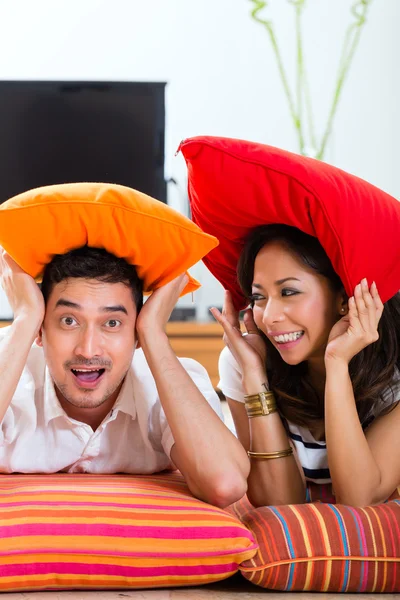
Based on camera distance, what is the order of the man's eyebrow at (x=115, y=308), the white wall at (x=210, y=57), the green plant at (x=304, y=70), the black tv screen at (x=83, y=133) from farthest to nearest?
the white wall at (x=210, y=57) → the green plant at (x=304, y=70) → the black tv screen at (x=83, y=133) → the man's eyebrow at (x=115, y=308)

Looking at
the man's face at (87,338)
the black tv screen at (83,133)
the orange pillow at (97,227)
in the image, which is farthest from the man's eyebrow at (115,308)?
the black tv screen at (83,133)

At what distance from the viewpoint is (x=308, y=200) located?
1581 millimetres

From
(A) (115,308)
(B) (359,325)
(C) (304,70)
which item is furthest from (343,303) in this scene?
(C) (304,70)

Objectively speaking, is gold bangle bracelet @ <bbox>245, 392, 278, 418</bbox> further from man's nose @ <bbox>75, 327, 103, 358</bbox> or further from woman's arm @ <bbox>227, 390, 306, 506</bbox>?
man's nose @ <bbox>75, 327, 103, 358</bbox>

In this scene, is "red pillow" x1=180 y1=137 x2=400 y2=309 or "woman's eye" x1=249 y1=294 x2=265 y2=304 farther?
"woman's eye" x1=249 y1=294 x2=265 y2=304

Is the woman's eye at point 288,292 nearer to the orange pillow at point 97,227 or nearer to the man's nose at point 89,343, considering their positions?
the orange pillow at point 97,227

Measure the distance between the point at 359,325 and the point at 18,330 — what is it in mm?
677

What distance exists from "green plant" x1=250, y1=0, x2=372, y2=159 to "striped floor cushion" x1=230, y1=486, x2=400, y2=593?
3367 millimetres

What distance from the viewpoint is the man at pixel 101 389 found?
1594 millimetres

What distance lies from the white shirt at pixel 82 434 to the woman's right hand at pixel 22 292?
6.6 inches

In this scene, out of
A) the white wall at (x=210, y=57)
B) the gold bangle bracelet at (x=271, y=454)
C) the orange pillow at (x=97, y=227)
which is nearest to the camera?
the orange pillow at (x=97, y=227)

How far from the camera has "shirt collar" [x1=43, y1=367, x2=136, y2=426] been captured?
173 cm

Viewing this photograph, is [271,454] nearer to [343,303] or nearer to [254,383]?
[254,383]

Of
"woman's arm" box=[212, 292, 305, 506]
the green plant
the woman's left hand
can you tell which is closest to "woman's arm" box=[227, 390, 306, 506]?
"woman's arm" box=[212, 292, 305, 506]
